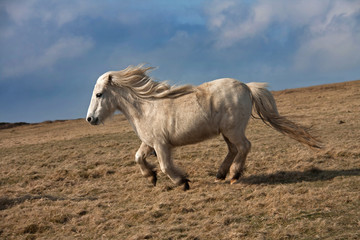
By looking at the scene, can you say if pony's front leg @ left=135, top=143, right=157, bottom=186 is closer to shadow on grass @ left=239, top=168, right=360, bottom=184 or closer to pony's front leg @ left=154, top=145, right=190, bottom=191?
pony's front leg @ left=154, top=145, right=190, bottom=191

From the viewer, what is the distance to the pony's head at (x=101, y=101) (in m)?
6.90

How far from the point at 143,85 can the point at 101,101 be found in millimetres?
795

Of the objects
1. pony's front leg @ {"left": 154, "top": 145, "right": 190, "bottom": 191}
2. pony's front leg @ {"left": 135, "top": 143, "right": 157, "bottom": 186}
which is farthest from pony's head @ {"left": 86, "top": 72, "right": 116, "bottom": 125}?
pony's front leg @ {"left": 154, "top": 145, "right": 190, "bottom": 191}

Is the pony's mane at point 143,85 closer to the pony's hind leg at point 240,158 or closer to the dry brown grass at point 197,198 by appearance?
the pony's hind leg at point 240,158

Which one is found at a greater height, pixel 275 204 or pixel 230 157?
pixel 230 157

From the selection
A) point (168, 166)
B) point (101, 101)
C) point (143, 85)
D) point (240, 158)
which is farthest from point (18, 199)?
point (240, 158)

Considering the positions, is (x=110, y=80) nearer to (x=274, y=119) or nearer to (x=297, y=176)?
(x=274, y=119)

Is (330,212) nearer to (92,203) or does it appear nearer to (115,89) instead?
(92,203)

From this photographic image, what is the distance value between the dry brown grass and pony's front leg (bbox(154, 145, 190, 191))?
186 mm

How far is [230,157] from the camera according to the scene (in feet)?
22.9

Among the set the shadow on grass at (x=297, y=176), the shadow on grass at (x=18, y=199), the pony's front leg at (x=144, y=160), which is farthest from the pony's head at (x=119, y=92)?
the shadow on grass at (x=297, y=176)

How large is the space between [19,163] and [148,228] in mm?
8015

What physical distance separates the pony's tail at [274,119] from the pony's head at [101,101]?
2.49 meters

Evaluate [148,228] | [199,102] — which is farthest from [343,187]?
[148,228]
